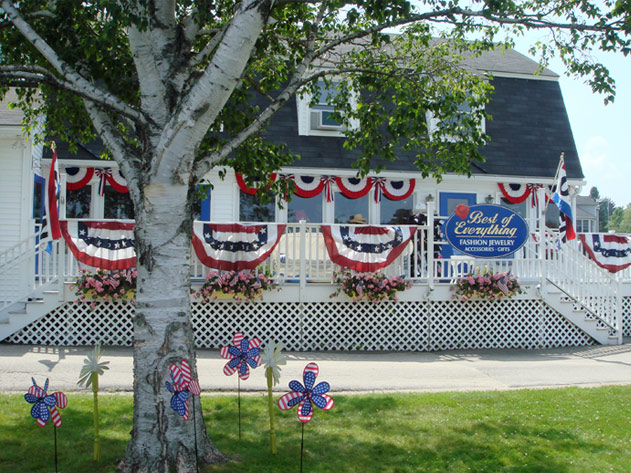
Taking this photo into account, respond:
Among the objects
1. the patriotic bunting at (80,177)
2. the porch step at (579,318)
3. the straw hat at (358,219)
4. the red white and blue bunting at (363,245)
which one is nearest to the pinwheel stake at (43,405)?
the red white and blue bunting at (363,245)

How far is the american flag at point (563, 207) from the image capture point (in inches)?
508

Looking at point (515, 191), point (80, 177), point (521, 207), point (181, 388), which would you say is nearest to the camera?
point (181, 388)

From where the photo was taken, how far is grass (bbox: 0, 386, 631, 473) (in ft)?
17.5

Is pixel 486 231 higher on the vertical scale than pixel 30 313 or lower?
higher

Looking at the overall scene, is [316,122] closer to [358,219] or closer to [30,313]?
[358,219]

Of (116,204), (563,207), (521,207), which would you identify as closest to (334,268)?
(563,207)

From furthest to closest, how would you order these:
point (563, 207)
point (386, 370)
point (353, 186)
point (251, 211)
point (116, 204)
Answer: point (353, 186)
point (251, 211)
point (116, 204)
point (563, 207)
point (386, 370)

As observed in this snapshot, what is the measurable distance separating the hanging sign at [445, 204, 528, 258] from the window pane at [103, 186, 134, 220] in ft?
25.5

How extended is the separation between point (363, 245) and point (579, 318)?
4.73 metres

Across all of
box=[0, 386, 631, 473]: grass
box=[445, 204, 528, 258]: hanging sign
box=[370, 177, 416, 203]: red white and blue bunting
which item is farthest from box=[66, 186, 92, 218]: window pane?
box=[445, 204, 528, 258]: hanging sign

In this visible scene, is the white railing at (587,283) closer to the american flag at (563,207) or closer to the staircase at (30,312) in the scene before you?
the american flag at (563,207)

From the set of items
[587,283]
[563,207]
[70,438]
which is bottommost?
[70,438]

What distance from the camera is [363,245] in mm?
11250

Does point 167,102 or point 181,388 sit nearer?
point 181,388
